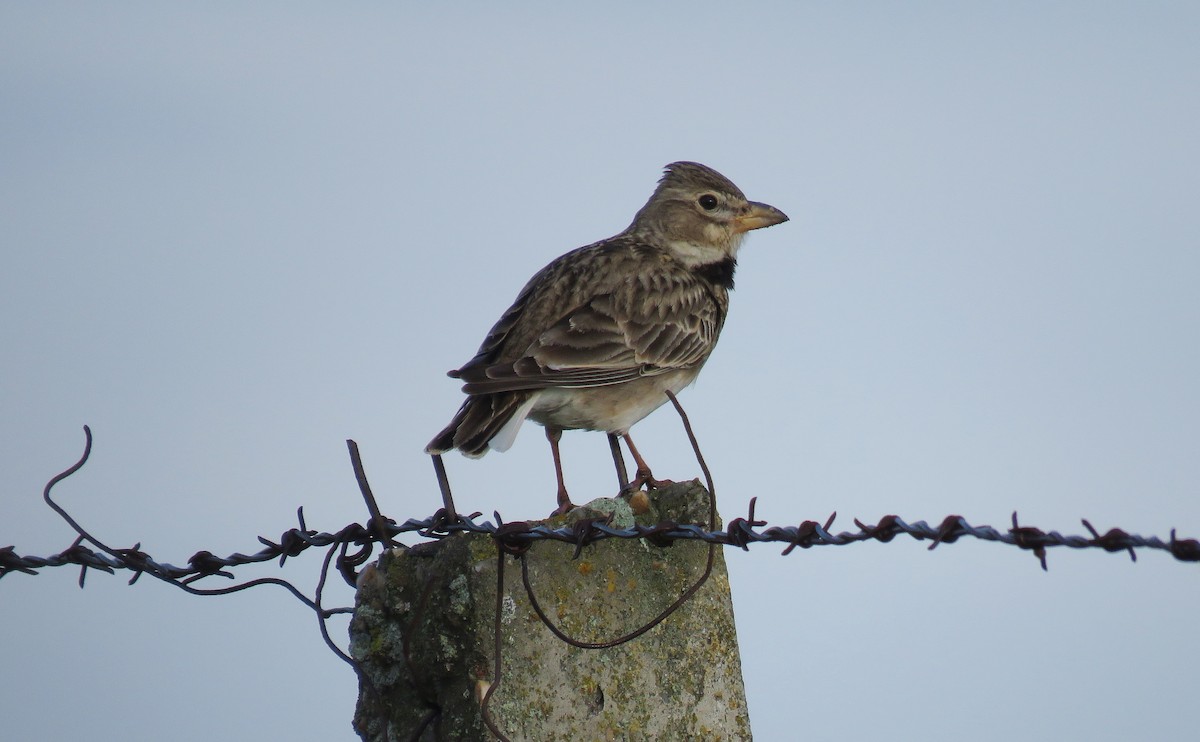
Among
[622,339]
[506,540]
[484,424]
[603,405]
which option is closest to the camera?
[506,540]

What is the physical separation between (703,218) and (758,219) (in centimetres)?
34

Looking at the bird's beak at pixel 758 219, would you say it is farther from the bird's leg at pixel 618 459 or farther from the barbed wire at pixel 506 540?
the barbed wire at pixel 506 540

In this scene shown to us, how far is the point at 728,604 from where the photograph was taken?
177 inches

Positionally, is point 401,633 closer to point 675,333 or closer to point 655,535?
point 655,535

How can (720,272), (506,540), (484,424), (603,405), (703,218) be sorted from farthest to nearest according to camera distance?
(703,218)
(720,272)
(603,405)
(484,424)
(506,540)

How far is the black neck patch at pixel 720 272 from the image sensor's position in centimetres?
848

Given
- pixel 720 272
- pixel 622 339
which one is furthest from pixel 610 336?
pixel 720 272

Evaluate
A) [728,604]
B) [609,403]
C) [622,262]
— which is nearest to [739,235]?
[622,262]

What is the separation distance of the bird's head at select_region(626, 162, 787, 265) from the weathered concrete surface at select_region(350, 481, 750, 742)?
4261mm

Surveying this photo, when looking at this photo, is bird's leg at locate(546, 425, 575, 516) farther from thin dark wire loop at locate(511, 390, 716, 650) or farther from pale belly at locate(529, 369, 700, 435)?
thin dark wire loop at locate(511, 390, 716, 650)

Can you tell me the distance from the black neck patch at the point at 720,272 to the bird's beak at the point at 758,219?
0.21m

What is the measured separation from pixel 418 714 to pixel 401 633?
25 cm

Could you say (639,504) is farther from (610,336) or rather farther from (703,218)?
(703,218)

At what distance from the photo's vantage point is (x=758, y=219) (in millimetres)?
8719
